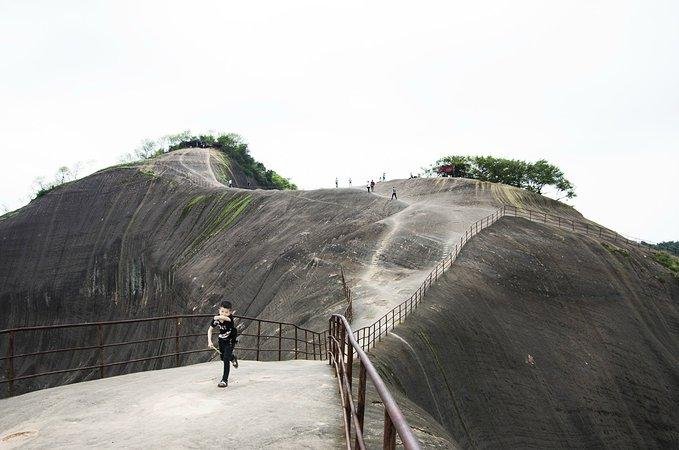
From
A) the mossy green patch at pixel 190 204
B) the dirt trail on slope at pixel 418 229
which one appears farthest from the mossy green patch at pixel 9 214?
the dirt trail on slope at pixel 418 229

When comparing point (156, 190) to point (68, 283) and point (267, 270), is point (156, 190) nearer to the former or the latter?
point (68, 283)

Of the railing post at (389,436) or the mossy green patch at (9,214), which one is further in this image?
A: the mossy green patch at (9,214)

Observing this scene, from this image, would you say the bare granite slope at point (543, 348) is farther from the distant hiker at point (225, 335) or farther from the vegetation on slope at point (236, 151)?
the vegetation on slope at point (236, 151)

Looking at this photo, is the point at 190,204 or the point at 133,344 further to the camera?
the point at 190,204

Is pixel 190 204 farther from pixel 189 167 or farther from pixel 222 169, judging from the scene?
pixel 222 169

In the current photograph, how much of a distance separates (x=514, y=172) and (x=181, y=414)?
57.2m

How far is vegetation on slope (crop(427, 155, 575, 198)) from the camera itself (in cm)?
5912

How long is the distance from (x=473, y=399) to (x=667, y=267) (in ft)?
80.0

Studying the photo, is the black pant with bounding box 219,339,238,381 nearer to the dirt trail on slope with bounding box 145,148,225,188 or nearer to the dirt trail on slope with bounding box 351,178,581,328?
the dirt trail on slope with bounding box 351,178,581,328

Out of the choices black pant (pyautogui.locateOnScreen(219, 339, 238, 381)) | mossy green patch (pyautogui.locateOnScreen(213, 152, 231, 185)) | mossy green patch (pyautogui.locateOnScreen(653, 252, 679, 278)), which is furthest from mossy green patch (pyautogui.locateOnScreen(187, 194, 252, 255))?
black pant (pyautogui.locateOnScreen(219, 339, 238, 381))

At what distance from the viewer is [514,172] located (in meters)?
59.4

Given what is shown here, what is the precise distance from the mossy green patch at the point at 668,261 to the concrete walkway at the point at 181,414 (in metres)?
33.2

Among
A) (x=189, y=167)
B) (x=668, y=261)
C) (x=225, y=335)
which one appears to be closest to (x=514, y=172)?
(x=668, y=261)

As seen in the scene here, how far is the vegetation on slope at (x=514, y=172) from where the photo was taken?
5912 cm
